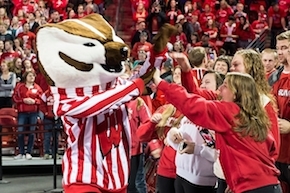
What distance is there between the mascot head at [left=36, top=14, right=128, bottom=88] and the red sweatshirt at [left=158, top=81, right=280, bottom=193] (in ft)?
1.31

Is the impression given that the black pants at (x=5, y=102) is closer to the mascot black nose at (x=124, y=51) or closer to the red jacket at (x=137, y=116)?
the red jacket at (x=137, y=116)

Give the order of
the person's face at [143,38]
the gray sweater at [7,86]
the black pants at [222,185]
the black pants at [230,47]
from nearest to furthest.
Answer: the black pants at [222,185], the gray sweater at [7,86], the person's face at [143,38], the black pants at [230,47]

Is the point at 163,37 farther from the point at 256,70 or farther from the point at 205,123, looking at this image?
the point at 256,70

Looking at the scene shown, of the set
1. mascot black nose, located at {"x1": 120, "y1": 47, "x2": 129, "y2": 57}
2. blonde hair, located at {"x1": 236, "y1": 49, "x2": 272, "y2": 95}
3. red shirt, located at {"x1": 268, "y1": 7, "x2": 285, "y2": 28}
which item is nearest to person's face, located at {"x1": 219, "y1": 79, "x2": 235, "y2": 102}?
blonde hair, located at {"x1": 236, "y1": 49, "x2": 272, "y2": 95}

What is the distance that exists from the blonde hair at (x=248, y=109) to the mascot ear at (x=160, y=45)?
0.47m

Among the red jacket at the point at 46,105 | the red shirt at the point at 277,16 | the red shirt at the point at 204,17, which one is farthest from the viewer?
the red shirt at the point at 277,16

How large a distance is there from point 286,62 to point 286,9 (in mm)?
10522

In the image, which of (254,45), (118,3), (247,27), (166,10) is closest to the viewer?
(254,45)

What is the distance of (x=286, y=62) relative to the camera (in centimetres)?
523

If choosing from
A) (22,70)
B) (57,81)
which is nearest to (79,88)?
(57,81)

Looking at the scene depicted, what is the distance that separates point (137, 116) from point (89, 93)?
2171 mm

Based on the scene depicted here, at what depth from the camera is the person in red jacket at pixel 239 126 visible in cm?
396

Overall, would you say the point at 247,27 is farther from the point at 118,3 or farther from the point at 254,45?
the point at 118,3

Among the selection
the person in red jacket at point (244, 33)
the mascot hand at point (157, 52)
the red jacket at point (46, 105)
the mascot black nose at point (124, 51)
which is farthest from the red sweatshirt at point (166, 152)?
the person in red jacket at point (244, 33)
